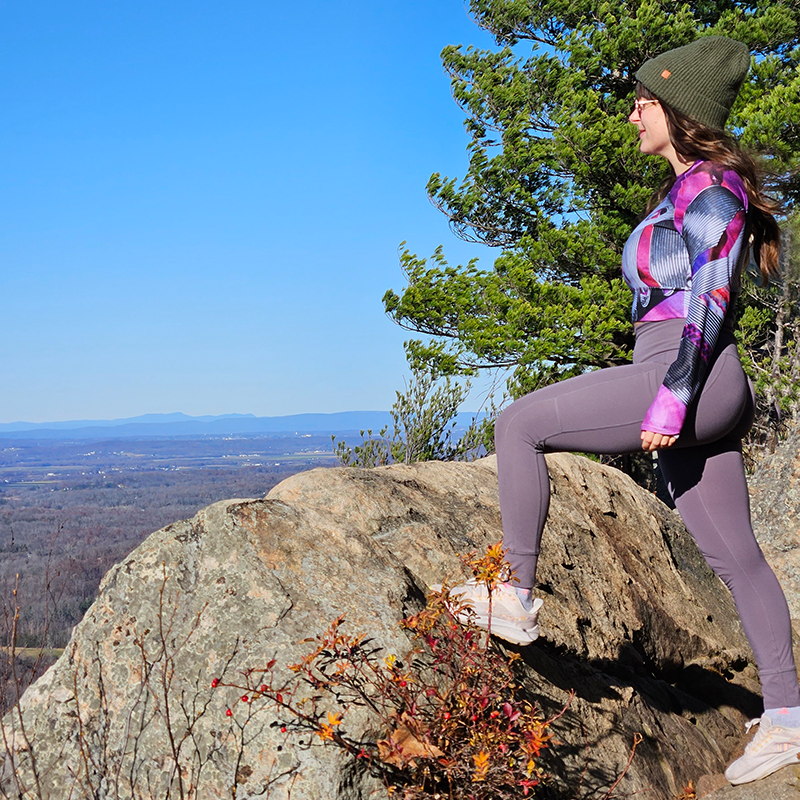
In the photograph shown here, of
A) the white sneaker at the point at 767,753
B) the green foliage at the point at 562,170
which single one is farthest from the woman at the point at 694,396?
the green foliage at the point at 562,170

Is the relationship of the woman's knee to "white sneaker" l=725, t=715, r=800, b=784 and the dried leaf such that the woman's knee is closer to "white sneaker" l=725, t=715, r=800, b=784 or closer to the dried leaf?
the dried leaf

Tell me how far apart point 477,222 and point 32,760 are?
1324 centimetres

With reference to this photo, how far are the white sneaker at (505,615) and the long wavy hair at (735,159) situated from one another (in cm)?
151

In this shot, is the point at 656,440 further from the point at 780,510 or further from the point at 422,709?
the point at 780,510

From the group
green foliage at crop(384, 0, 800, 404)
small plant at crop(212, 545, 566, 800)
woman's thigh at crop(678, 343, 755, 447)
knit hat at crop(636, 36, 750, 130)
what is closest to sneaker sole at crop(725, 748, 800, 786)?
small plant at crop(212, 545, 566, 800)

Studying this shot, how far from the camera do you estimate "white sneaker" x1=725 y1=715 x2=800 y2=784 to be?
2.76 m

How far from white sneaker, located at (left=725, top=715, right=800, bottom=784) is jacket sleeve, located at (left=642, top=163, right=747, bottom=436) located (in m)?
1.19

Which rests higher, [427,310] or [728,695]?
A: [427,310]

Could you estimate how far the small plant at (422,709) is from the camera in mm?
2275

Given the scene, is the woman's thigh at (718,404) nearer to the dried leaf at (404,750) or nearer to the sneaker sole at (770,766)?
the sneaker sole at (770,766)

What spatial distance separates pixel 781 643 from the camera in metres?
2.74

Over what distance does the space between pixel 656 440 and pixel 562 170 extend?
11.6 metres

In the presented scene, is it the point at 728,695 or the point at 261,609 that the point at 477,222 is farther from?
the point at 261,609

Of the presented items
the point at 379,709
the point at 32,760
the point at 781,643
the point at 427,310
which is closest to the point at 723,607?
the point at 781,643
